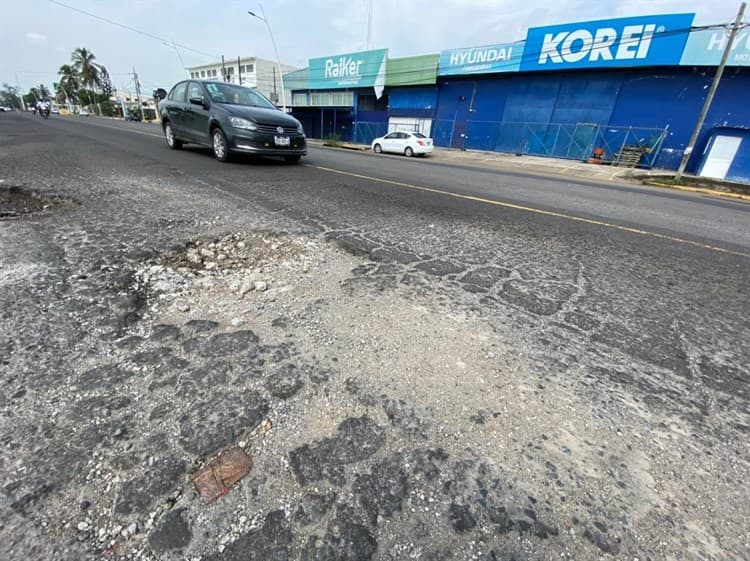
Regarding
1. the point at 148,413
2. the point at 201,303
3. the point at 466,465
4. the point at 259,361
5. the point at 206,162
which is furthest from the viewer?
the point at 206,162

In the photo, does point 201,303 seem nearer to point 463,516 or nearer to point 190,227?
point 190,227

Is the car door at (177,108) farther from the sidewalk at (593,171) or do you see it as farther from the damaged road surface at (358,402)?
the sidewalk at (593,171)

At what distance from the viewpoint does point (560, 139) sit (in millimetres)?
19922

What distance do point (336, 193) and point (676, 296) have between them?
14.4 feet

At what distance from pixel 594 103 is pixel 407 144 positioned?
10004 mm

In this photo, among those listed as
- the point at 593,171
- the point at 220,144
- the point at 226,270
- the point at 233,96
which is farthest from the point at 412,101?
the point at 226,270

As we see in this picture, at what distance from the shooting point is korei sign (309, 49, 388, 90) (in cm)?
2600

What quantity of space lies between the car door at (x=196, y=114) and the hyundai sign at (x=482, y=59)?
18559 mm

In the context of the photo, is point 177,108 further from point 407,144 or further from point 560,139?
point 560,139

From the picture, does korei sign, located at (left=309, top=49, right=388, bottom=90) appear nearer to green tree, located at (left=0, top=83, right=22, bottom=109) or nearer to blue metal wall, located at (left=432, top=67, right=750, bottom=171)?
blue metal wall, located at (left=432, top=67, right=750, bottom=171)

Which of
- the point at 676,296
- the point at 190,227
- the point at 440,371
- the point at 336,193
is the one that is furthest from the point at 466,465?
the point at 336,193

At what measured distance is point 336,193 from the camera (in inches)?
219

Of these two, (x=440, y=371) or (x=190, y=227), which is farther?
(x=190, y=227)

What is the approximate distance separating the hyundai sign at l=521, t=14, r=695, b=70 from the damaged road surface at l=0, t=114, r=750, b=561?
A: 734 inches
